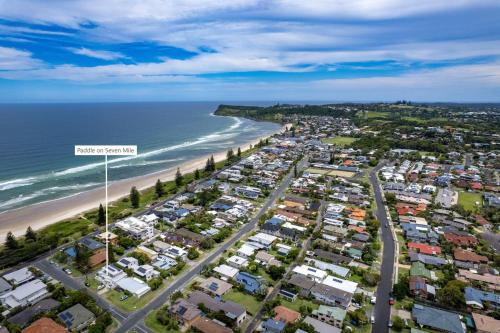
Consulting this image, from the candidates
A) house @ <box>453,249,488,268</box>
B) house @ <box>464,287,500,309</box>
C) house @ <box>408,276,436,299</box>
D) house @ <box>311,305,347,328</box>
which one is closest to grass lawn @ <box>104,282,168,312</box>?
house @ <box>311,305,347,328</box>

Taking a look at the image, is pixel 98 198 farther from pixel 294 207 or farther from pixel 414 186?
pixel 414 186

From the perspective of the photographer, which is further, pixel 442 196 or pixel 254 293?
pixel 442 196

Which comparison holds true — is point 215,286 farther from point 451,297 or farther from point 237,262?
point 451,297

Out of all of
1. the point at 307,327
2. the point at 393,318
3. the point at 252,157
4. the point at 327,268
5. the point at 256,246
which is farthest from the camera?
the point at 252,157

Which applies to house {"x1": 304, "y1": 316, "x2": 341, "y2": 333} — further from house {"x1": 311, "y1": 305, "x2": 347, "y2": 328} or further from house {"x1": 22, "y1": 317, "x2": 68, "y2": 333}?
house {"x1": 22, "y1": 317, "x2": 68, "y2": 333}

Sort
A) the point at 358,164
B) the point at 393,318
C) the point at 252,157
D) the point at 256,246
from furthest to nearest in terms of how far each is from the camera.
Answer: the point at 252,157 < the point at 358,164 < the point at 256,246 < the point at 393,318

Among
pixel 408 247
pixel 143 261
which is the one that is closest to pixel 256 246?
pixel 143 261
